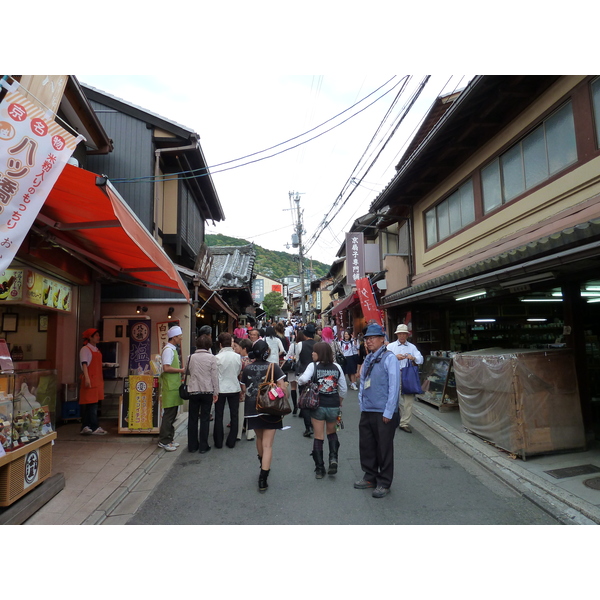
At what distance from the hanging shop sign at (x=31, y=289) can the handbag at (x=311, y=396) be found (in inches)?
178

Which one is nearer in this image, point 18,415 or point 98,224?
point 18,415

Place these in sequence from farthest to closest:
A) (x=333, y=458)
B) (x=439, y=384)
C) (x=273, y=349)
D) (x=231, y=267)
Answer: (x=231, y=267) < (x=439, y=384) < (x=273, y=349) < (x=333, y=458)

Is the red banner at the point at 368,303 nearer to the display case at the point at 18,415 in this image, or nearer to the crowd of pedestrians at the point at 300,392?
the crowd of pedestrians at the point at 300,392

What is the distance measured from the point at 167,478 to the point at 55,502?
4.31 ft

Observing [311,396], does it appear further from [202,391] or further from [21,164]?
[21,164]

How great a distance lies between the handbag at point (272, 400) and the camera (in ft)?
15.6

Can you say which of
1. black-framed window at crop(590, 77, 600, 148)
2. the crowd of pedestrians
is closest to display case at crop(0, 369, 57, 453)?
the crowd of pedestrians

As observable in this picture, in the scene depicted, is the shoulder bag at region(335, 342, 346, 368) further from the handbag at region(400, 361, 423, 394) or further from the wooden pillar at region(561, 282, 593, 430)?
the wooden pillar at region(561, 282, 593, 430)

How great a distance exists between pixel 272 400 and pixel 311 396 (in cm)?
61

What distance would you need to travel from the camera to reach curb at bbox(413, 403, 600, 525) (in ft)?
13.3

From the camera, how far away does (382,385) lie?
15.6 feet

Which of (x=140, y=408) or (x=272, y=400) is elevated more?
(x=272, y=400)

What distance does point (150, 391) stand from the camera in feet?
23.3

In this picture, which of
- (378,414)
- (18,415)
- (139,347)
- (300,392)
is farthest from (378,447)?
(139,347)
